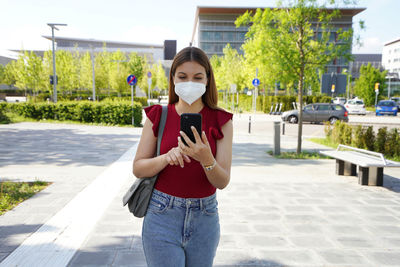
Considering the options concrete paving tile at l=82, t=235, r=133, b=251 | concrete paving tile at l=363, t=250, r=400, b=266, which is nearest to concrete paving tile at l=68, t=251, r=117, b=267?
concrete paving tile at l=82, t=235, r=133, b=251

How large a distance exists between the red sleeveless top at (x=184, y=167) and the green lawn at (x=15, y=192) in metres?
4.07

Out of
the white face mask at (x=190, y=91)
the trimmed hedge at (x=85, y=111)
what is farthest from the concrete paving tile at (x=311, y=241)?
the trimmed hedge at (x=85, y=111)

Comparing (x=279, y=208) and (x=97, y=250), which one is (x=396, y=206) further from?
(x=97, y=250)

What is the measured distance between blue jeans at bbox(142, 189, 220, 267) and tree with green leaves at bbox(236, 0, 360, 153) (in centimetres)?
892

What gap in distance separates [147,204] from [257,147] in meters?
10.2

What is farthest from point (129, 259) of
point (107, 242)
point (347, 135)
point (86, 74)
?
point (86, 74)

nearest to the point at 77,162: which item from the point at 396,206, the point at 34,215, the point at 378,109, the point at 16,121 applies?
the point at 34,215

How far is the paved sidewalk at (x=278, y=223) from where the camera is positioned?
3471 millimetres

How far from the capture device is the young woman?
1.71m

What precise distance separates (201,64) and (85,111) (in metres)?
19.2

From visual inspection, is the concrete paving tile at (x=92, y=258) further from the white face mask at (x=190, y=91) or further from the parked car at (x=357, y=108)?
the parked car at (x=357, y=108)

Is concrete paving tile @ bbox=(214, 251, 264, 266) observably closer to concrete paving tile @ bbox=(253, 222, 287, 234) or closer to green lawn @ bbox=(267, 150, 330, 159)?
concrete paving tile @ bbox=(253, 222, 287, 234)

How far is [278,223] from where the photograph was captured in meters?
4.46

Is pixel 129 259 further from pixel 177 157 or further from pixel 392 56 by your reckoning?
pixel 392 56
